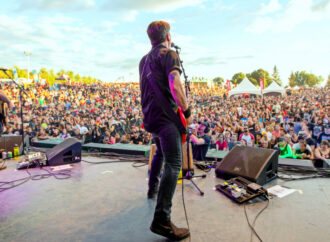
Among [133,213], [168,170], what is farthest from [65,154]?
[168,170]

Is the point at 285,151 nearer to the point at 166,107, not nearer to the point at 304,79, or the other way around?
the point at 166,107

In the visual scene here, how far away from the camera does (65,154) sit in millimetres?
3535

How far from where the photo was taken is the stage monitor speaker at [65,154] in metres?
3.44

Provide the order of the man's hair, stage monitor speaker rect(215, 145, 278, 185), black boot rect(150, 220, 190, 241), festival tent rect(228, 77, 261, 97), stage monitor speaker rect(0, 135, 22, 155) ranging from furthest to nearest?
festival tent rect(228, 77, 261, 97) → stage monitor speaker rect(0, 135, 22, 155) → stage monitor speaker rect(215, 145, 278, 185) → the man's hair → black boot rect(150, 220, 190, 241)

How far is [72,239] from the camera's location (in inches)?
60.2

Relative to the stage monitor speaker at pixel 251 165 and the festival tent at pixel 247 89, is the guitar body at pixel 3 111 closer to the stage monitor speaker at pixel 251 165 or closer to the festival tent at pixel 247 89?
the stage monitor speaker at pixel 251 165

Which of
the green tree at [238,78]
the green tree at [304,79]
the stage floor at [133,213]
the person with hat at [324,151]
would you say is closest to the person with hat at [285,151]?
the person with hat at [324,151]

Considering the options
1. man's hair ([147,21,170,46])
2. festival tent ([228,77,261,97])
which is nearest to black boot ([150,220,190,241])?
man's hair ([147,21,170,46])

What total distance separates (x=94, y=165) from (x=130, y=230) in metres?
2.05

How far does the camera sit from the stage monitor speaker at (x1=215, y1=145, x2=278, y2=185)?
94.6 inches

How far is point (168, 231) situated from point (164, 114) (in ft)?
2.51

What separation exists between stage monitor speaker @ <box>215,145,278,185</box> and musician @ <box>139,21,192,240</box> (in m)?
1.20

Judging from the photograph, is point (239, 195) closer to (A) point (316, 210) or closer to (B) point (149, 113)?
(A) point (316, 210)

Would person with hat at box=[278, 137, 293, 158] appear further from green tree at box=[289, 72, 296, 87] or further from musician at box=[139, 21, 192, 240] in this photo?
green tree at box=[289, 72, 296, 87]
